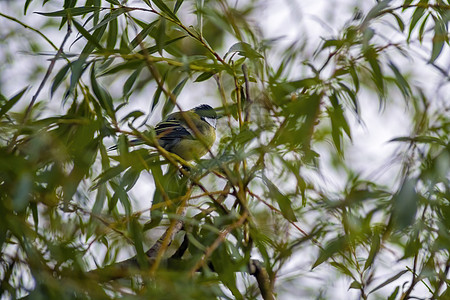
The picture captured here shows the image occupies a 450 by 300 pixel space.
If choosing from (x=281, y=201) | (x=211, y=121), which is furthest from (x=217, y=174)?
(x=211, y=121)

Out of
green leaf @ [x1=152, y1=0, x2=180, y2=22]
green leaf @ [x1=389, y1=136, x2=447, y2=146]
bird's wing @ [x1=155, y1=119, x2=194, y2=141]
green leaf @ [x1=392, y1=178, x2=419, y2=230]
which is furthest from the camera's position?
bird's wing @ [x1=155, y1=119, x2=194, y2=141]

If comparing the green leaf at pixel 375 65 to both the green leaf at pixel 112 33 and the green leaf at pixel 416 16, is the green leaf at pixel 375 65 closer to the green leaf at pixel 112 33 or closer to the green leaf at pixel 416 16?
the green leaf at pixel 416 16

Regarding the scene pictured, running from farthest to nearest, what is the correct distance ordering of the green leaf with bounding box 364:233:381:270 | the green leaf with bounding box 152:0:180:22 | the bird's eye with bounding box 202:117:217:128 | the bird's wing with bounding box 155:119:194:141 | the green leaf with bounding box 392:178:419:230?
the bird's eye with bounding box 202:117:217:128 → the bird's wing with bounding box 155:119:194:141 → the green leaf with bounding box 152:0:180:22 → the green leaf with bounding box 364:233:381:270 → the green leaf with bounding box 392:178:419:230

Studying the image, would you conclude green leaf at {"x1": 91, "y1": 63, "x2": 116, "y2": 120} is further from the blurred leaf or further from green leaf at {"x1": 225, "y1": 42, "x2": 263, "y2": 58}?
the blurred leaf

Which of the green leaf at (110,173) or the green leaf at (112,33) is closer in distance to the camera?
the green leaf at (110,173)

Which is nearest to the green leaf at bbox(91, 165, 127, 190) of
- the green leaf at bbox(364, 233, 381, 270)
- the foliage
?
the foliage

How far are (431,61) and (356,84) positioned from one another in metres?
0.19

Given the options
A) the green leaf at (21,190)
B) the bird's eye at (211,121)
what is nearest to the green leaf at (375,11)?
the green leaf at (21,190)

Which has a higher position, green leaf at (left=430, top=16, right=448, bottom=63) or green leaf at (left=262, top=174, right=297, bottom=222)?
green leaf at (left=430, top=16, right=448, bottom=63)

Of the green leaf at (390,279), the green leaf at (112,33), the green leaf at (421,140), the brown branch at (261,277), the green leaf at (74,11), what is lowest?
the green leaf at (390,279)

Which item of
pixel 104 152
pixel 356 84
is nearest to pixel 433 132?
pixel 356 84

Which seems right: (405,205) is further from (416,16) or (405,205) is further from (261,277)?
(416,16)

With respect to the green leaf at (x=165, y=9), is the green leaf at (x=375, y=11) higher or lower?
lower

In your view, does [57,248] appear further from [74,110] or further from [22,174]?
[74,110]
